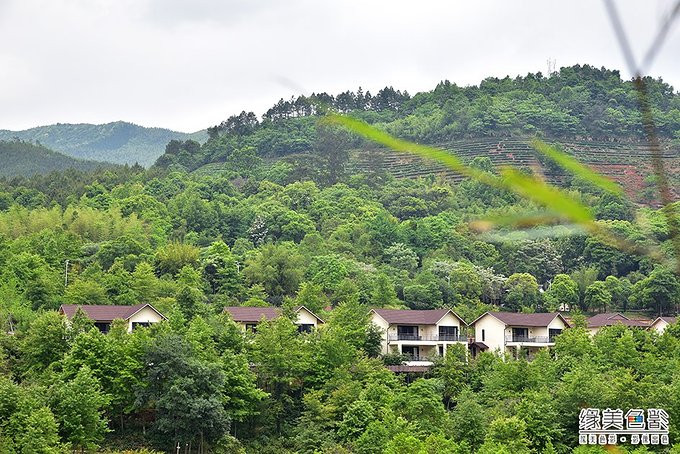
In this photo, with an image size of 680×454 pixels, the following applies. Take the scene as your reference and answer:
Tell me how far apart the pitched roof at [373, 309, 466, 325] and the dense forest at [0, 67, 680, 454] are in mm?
853

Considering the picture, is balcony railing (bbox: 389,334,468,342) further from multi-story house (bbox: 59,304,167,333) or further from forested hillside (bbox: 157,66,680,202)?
forested hillside (bbox: 157,66,680,202)

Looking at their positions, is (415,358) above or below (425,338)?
below

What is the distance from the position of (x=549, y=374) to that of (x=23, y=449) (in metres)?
8.99

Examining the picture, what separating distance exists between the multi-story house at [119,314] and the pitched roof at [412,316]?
5.10 m

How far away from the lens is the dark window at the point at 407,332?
20.8 metres

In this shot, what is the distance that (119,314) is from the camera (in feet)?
63.8

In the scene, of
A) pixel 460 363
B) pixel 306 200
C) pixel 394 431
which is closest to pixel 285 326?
pixel 460 363

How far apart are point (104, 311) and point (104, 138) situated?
9968cm

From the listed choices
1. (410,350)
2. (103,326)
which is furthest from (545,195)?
(410,350)

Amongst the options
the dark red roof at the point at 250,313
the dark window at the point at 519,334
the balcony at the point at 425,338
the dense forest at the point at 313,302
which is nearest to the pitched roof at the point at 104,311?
the dense forest at the point at 313,302

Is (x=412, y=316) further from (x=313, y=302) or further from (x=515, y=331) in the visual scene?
(x=515, y=331)

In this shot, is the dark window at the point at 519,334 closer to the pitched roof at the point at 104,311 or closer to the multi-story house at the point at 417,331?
the multi-story house at the point at 417,331

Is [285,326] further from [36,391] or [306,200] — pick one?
[306,200]

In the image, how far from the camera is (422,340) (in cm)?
2086
